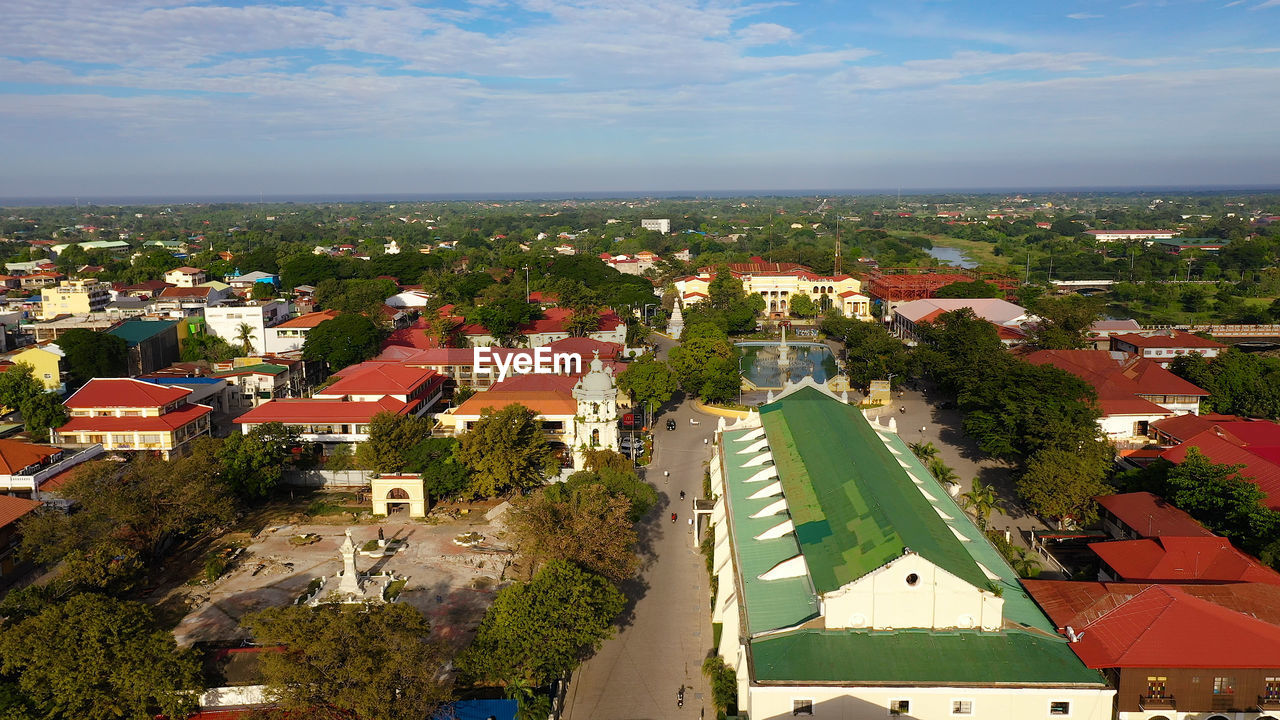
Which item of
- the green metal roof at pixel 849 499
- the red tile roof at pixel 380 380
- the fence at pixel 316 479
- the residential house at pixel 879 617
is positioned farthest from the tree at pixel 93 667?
the red tile roof at pixel 380 380

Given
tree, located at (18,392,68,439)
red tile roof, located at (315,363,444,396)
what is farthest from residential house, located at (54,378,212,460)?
red tile roof, located at (315,363,444,396)

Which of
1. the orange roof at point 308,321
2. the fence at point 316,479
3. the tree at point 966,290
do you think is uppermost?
the tree at point 966,290

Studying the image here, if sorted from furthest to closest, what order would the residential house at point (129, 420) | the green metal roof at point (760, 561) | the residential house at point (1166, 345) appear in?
1. the residential house at point (1166, 345)
2. the residential house at point (129, 420)
3. the green metal roof at point (760, 561)

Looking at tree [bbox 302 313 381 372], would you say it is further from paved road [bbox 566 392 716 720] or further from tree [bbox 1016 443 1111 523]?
tree [bbox 1016 443 1111 523]

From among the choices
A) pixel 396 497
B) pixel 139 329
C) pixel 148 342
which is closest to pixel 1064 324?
pixel 396 497

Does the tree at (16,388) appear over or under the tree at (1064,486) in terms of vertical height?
over

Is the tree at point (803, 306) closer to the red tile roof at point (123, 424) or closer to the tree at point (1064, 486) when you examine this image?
the tree at point (1064, 486)
